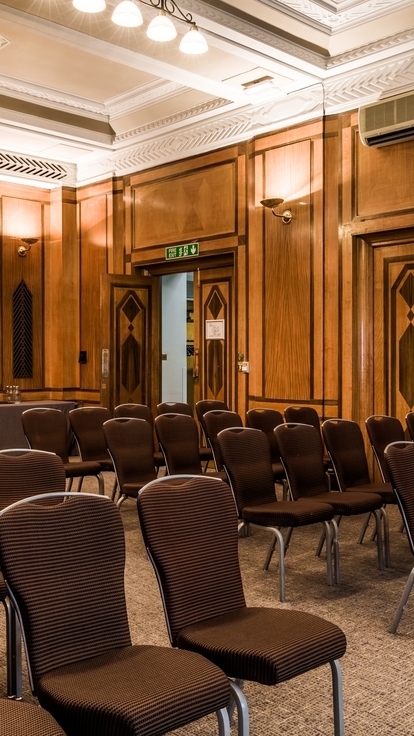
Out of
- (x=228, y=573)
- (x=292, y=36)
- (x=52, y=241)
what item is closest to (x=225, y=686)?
(x=228, y=573)

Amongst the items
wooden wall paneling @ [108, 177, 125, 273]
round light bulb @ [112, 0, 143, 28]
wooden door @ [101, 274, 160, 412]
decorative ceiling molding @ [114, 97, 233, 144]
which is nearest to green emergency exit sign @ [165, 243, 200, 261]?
wooden door @ [101, 274, 160, 412]

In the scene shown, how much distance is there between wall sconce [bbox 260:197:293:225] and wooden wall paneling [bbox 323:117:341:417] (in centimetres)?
41

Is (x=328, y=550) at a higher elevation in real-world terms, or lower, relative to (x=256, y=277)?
lower

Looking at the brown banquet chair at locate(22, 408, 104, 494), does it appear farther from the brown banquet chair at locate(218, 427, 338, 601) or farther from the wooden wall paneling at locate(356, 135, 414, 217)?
the wooden wall paneling at locate(356, 135, 414, 217)

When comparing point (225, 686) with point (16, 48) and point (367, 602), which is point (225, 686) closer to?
point (367, 602)

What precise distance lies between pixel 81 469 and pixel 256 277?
3021 mm

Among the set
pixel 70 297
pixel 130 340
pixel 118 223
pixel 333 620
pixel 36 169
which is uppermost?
pixel 36 169

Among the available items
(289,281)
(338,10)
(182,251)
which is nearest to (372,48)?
(338,10)

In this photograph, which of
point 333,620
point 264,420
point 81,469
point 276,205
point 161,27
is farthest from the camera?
point 276,205

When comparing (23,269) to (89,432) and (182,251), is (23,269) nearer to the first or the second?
(182,251)

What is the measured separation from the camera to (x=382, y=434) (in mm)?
5445

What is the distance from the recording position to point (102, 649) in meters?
2.22

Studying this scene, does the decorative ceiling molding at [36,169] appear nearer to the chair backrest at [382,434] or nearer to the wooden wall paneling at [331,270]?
the wooden wall paneling at [331,270]

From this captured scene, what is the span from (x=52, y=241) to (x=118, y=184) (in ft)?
4.32
